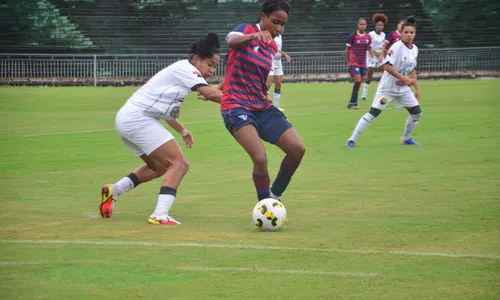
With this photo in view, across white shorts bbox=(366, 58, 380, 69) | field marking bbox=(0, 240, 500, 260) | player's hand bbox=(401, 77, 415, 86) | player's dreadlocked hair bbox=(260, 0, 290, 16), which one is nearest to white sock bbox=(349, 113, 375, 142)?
player's hand bbox=(401, 77, 415, 86)

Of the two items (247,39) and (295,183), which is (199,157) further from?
(247,39)

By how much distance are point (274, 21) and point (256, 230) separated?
6.78ft

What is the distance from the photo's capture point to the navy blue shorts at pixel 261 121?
29.7 ft

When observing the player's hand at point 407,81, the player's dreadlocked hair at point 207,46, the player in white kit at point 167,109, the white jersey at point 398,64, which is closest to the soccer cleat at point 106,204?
the player in white kit at point 167,109

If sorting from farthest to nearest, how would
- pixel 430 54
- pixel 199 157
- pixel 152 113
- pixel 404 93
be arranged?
pixel 430 54
pixel 404 93
pixel 199 157
pixel 152 113

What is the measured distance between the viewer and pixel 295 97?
3127 cm

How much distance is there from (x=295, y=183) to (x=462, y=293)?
243 inches

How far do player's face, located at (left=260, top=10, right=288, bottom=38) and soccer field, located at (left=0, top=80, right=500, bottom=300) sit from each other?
1892mm

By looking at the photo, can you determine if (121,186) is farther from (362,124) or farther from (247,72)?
(362,124)

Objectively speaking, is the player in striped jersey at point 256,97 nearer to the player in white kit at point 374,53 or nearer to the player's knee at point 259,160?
the player's knee at point 259,160

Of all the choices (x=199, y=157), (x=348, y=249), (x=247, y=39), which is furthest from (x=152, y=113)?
(x=199, y=157)

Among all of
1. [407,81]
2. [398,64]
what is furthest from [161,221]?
[398,64]

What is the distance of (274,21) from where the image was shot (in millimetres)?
9062

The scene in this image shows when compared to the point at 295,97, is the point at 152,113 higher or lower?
higher
